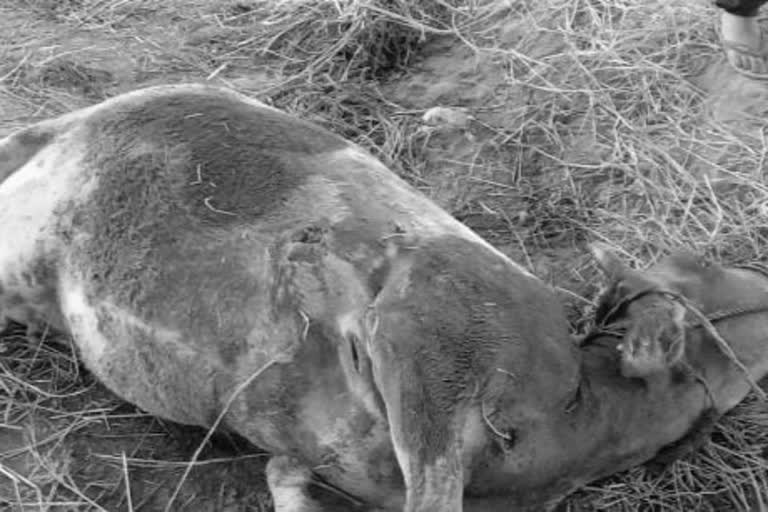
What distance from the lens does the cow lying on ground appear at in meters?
2.39

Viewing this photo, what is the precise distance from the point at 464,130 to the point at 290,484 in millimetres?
1923

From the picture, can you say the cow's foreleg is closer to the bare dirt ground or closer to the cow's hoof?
the cow's hoof

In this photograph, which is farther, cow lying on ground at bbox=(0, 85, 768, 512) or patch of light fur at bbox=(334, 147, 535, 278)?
patch of light fur at bbox=(334, 147, 535, 278)

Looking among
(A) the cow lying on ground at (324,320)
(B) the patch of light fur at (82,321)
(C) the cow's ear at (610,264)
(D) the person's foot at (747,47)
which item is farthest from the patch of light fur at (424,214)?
(D) the person's foot at (747,47)

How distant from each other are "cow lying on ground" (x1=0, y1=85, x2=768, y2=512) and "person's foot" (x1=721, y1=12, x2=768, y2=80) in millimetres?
1424

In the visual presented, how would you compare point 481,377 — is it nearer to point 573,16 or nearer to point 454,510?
point 454,510

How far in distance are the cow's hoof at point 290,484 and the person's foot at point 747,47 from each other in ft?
7.50

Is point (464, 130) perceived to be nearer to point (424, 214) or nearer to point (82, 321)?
point (424, 214)

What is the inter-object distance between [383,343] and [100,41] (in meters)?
3.12

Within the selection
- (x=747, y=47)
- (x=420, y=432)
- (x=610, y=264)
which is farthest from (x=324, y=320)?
(x=747, y=47)

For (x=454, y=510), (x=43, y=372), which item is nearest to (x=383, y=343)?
(x=454, y=510)

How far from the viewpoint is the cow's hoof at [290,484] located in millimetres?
2615

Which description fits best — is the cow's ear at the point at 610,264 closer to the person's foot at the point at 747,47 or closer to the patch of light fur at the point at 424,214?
the patch of light fur at the point at 424,214

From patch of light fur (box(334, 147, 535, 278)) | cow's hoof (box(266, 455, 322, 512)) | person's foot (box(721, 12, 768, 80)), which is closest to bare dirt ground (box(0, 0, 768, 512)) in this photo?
person's foot (box(721, 12, 768, 80))
